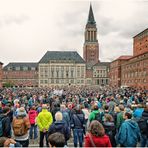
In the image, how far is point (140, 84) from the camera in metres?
77.3

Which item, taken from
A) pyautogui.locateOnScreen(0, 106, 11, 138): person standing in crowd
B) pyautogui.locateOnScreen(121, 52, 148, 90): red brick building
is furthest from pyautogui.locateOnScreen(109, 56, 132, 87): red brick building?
pyautogui.locateOnScreen(0, 106, 11, 138): person standing in crowd

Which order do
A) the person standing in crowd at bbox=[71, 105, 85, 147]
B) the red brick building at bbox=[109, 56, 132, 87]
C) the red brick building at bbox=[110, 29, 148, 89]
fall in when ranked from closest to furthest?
the person standing in crowd at bbox=[71, 105, 85, 147]
the red brick building at bbox=[110, 29, 148, 89]
the red brick building at bbox=[109, 56, 132, 87]

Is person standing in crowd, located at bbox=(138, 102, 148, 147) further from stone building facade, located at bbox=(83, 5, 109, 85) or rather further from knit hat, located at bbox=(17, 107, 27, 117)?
stone building facade, located at bbox=(83, 5, 109, 85)

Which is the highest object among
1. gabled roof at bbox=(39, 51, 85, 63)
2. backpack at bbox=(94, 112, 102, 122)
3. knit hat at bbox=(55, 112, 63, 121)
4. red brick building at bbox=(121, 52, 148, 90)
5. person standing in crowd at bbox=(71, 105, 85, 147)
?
gabled roof at bbox=(39, 51, 85, 63)

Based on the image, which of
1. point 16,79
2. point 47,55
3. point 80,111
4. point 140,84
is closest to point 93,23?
point 47,55

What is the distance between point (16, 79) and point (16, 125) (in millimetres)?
158783

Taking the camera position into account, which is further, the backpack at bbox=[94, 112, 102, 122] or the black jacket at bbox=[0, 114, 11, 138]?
the backpack at bbox=[94, 112, 102, 122]

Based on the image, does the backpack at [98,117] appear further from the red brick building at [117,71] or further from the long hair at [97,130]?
the red brick building at [117,71]

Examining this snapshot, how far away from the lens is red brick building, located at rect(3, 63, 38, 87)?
164 metres

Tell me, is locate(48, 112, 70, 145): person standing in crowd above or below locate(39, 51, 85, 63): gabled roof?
below

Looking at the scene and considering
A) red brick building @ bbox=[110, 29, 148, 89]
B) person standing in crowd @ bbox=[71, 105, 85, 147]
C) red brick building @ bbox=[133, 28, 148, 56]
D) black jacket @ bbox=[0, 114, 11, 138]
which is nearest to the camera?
black jacket @ bbox=[0, 114, 11, 138]

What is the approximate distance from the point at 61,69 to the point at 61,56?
6.36 metres

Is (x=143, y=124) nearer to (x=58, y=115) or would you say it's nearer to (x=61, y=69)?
(x=58, y=115)

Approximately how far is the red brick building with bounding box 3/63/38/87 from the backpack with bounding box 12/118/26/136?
15491 cm
